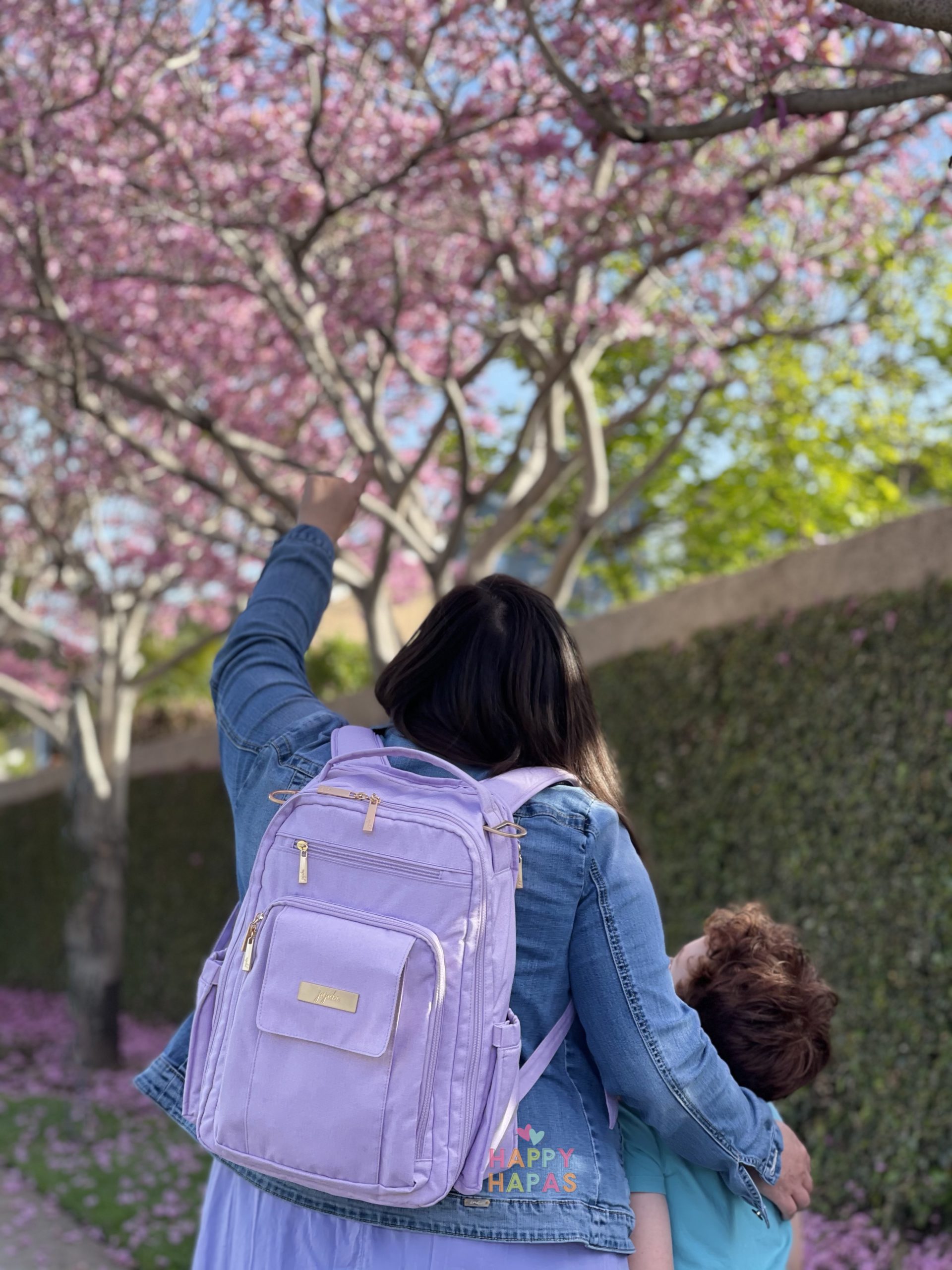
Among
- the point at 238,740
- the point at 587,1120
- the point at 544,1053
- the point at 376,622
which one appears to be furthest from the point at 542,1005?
the point at 376,622

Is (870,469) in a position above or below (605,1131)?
above

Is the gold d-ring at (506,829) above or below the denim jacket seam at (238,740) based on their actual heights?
below

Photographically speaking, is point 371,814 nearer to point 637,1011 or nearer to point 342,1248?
point 637,1011

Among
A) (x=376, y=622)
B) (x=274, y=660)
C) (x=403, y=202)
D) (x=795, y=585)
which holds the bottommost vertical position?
(x=274, y=660)

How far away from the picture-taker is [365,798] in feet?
5.11

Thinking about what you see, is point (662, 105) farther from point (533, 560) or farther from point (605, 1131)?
point (533, 560)

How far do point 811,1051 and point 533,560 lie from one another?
15.6 meters

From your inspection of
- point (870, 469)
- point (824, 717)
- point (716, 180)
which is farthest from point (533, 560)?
point (824, 717)

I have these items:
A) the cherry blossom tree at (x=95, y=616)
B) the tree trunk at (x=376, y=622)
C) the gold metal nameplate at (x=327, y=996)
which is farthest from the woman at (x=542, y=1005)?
the cherry blossom tree at (x=95, y=616)

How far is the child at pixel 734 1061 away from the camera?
1.69 meters

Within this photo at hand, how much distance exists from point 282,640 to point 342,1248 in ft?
2.87

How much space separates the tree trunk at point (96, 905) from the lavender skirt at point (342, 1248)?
7303 mm

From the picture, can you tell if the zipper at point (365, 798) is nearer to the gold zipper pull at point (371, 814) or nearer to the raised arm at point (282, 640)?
the gold zipper pull at point (371, 814)

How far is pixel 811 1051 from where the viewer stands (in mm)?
1930
